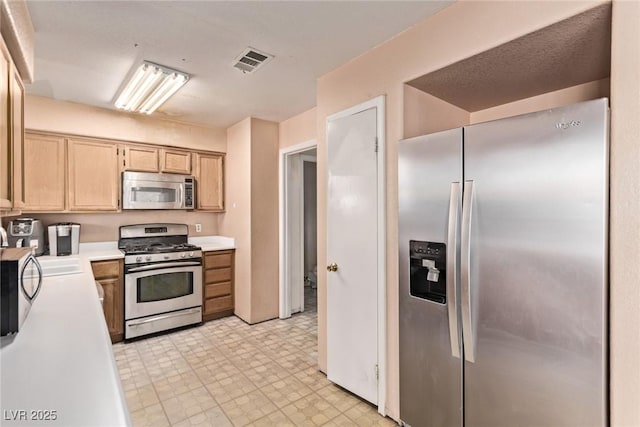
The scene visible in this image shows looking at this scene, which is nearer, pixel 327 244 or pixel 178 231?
pixel 327 244

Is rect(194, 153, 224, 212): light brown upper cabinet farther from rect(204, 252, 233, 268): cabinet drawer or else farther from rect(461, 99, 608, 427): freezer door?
rect(461, 99, 608, 427): freezer door

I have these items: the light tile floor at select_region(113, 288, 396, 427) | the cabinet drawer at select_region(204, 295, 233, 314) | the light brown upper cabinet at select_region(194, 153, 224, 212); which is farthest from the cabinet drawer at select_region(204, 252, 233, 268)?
the light tile floor at select_region(113, 288, 396, 427)

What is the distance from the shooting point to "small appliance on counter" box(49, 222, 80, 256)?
3.15 metres

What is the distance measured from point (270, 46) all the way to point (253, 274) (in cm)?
256

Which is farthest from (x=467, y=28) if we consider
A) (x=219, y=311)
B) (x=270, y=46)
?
(x=219, y=311)

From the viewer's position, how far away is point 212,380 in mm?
2562

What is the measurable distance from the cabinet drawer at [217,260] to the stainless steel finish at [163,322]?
1.76ft

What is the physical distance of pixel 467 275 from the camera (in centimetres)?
157

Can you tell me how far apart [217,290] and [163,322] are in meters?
0.70

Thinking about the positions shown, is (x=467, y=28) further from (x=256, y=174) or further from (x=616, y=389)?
(x=256, y=174)

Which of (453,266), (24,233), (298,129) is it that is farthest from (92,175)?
(453,266)

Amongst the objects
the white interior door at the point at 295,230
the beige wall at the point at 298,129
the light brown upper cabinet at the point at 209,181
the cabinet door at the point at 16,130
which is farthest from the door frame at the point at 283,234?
the cabinet door at the point at 16,130

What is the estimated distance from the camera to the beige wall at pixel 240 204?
3.85 meters

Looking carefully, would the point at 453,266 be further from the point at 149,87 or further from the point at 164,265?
the point at 164,265
